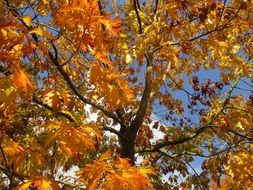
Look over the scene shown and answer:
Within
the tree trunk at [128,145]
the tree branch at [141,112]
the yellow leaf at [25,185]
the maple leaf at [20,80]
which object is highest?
the tree branch at [141,112]

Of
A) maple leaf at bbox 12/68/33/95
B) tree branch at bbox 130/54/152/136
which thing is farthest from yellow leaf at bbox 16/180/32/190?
tree branch at bbox 130/54/152/136

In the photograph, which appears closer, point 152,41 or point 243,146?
point 152,41

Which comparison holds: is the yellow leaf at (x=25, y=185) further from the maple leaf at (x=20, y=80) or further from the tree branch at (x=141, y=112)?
the tree branch at (x=141, y=112)

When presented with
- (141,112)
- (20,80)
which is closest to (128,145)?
(141,112)

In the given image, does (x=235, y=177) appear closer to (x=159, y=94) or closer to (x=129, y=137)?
(x=129, y=137)

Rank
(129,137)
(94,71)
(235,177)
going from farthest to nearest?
(129,137) < (235,177) < (94,71)

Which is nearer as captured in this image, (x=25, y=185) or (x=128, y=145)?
(x=25, y=185)

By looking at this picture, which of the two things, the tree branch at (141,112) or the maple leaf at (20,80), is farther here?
the tree branch at (141,112)

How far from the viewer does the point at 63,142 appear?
12.8 feet

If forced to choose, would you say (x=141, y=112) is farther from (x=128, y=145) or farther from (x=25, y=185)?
(x=25, y=185)

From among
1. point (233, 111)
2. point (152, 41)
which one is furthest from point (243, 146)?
point (152, 41)

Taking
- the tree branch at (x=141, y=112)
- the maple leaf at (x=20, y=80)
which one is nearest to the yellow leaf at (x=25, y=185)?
the maple leaf at (x=20, y=80)

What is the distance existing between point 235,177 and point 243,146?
1993 millimetres

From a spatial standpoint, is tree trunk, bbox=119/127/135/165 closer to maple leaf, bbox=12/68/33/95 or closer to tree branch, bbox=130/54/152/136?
tree branch, bbox=130/54/152/136
